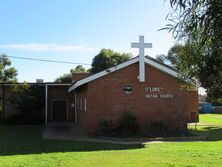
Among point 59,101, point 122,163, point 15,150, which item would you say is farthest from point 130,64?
point 59,101

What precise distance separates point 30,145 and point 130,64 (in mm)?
9473

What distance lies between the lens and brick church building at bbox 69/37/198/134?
90.4ft

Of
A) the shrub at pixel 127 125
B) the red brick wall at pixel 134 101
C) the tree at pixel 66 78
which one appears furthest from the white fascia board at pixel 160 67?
the tree at pixel 66 78

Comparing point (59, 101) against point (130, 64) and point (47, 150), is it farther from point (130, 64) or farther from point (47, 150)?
point (47, 150)

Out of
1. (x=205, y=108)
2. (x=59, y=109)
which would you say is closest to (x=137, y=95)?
(x=59, y=109)

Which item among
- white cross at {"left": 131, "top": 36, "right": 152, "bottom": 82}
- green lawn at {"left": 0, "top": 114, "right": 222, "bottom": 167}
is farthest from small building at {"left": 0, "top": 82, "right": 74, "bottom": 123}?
green lawn at {"left": 0, "top": 114, "right": 222, "bottom": 167}

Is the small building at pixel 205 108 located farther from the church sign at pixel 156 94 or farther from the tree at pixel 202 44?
the tree at pixel 202 44

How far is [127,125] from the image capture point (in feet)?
86.3

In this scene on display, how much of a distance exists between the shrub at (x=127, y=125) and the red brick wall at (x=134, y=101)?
88cm

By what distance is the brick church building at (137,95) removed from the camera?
90.4 ft

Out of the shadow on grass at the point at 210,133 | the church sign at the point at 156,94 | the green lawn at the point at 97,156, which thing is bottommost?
the green lawn at the point at 97,156

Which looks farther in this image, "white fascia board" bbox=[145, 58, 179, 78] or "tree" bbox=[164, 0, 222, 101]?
"white fascia board" bbox=[145, 58, 179, 78]

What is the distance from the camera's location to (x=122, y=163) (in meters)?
14.5

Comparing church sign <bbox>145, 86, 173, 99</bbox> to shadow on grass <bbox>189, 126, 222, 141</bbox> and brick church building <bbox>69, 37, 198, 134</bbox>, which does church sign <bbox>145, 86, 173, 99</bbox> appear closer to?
brick church building <bbox>69, 37, 198, 134</bbox>
